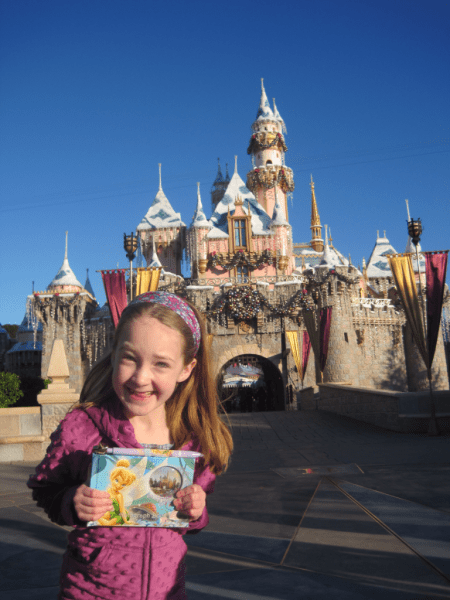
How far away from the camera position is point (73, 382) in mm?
26703

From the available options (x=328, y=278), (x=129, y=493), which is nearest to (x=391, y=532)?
(x=129, y=493)

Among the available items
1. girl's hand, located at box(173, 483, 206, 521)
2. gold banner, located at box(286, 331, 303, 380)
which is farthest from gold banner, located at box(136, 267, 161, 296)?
gold banner, located at box(286, 331, 303, 380)

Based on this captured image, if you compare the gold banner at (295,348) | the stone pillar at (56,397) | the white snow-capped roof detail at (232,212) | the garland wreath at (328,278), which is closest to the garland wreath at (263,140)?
the white snow-capped roof detail at (232,212)

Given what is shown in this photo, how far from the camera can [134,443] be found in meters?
1.54

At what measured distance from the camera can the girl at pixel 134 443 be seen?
4.64ft

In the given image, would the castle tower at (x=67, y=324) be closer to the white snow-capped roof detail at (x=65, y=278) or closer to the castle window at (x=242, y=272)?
the white snow-capped roof detail at (x=65, y=278)

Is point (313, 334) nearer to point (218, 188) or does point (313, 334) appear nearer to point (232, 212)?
point (232, 212)

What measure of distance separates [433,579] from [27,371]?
39.2 meters

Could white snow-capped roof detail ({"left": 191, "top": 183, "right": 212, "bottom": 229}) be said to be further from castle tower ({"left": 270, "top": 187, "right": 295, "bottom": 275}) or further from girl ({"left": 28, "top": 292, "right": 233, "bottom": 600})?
girl ({"left": 28, "top": 292, "right": 233, "bottom": 600})

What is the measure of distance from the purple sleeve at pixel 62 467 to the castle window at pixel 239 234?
2678 cm

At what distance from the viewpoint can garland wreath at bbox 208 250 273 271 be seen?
27.4 meters

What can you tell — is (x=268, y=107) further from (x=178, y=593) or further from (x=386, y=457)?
(x=178, y=593)

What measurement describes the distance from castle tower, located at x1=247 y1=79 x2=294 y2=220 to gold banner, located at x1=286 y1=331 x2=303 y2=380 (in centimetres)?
1128

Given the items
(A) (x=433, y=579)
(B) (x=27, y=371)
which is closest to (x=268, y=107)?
(B) (x=27, y=371)
